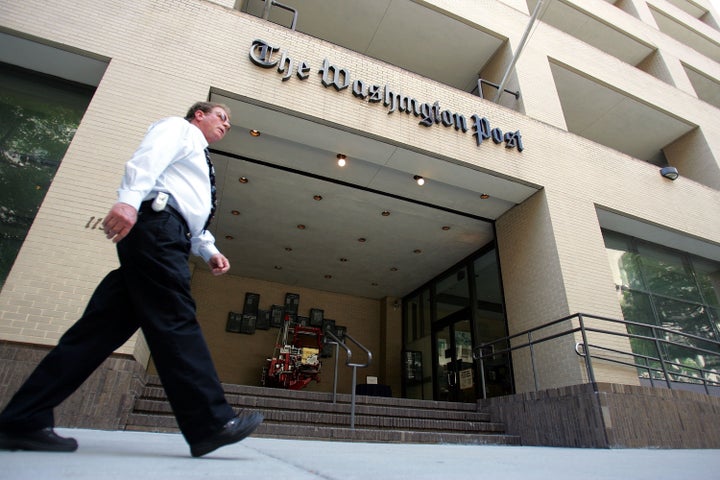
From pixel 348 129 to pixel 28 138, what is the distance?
11.9 feet

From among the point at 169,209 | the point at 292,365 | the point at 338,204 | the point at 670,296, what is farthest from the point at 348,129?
the point at 670,296

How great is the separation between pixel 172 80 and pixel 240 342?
695 cm

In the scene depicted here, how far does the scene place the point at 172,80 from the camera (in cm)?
471

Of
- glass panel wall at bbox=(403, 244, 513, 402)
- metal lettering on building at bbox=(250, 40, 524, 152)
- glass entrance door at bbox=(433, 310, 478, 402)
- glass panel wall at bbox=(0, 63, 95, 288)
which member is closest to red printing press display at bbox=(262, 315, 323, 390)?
glass panel wall at bbox=(403, 244, 513, 402)

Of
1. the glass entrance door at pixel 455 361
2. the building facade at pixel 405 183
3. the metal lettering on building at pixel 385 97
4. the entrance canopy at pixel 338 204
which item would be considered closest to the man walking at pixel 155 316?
the building facade at pixel 405 183

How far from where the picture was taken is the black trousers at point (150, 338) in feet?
4.05

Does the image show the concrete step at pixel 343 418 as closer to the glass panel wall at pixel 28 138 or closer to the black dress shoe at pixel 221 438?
the glass panel wall at pixel 28 138

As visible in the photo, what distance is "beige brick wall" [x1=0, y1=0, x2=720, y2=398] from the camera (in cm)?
359

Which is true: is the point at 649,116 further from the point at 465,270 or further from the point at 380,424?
the point at 380,424

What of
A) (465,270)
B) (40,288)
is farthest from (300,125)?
(465,270)

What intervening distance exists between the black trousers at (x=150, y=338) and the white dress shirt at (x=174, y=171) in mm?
81

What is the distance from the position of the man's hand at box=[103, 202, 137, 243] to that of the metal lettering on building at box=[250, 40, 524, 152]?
4.46 meters

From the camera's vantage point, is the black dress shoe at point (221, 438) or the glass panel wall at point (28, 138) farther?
the glass panel wall at point (28, 138)

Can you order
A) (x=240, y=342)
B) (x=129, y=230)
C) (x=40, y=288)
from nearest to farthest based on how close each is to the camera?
(x=129, y=230), (x=40, y=288), (x=240, y=342)
